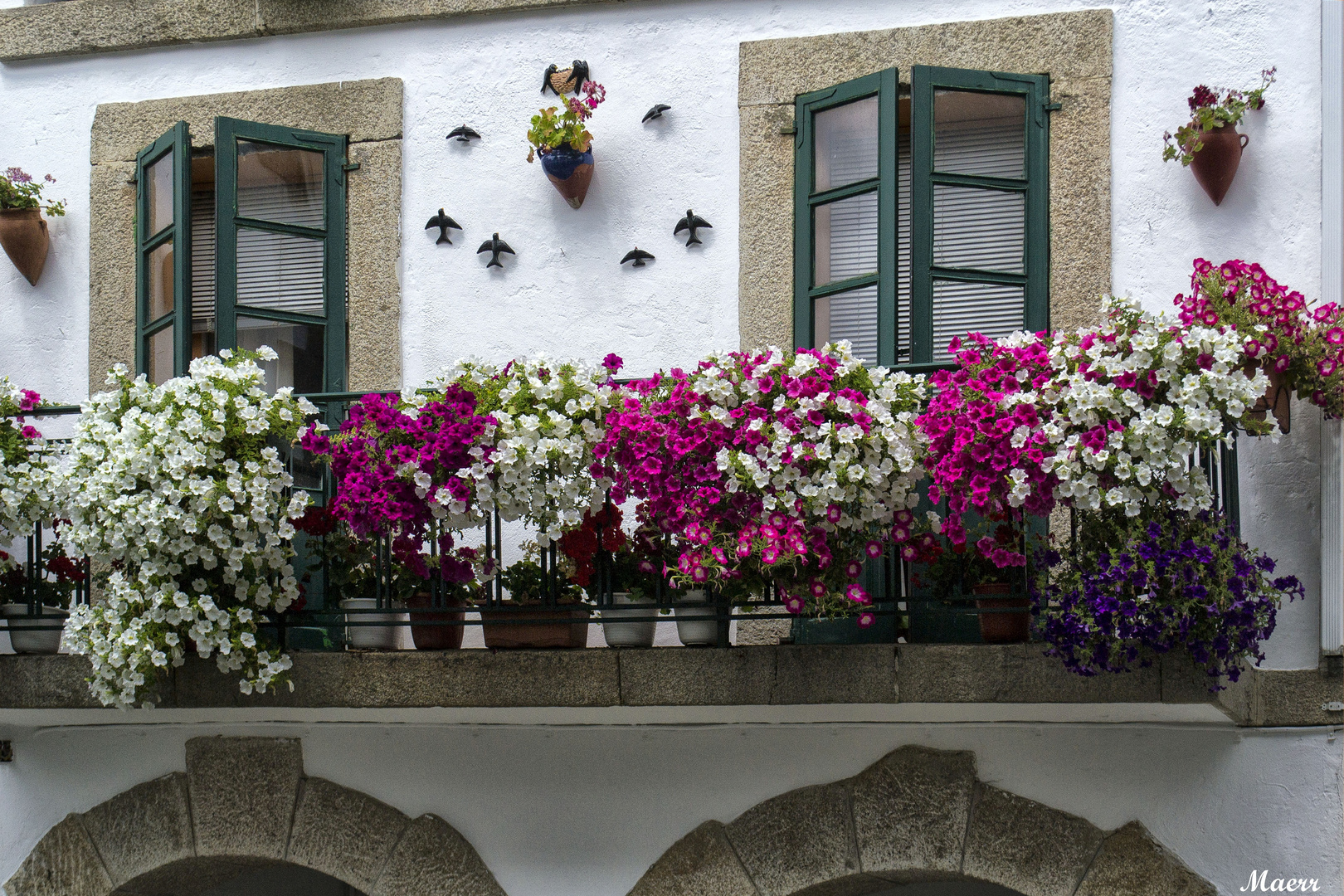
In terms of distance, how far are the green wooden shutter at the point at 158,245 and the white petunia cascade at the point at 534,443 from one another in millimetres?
1543

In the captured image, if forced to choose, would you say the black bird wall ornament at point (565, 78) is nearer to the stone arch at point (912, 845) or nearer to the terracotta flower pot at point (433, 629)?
the terracotta flower pot at point (433, 629)

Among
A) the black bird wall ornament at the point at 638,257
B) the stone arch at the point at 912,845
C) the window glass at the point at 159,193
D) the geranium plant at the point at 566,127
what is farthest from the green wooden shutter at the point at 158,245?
the stone arch at the point at 912,845

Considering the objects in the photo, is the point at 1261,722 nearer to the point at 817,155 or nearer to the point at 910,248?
the point at 910,248

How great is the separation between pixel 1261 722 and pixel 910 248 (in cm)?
201

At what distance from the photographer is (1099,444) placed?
4277 millimetres

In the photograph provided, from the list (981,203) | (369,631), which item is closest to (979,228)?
(981,203)

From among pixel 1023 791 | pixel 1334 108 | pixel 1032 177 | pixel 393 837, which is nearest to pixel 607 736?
pixel 393 837

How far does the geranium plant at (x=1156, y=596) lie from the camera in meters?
4.22

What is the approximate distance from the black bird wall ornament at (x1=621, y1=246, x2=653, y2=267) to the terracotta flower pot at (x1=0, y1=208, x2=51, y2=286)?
2.55 m

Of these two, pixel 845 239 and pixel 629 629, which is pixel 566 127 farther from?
pixel 629 629

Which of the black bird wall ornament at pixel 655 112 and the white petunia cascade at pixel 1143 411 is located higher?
the black bird wall ornament at pixel 655 112

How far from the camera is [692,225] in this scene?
572 cm

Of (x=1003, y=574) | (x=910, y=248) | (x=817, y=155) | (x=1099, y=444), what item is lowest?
(x=1003, y=574)

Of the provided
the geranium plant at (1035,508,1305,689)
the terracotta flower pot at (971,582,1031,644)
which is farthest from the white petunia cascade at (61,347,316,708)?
the geranium plant at (1035,508,1305,689)
